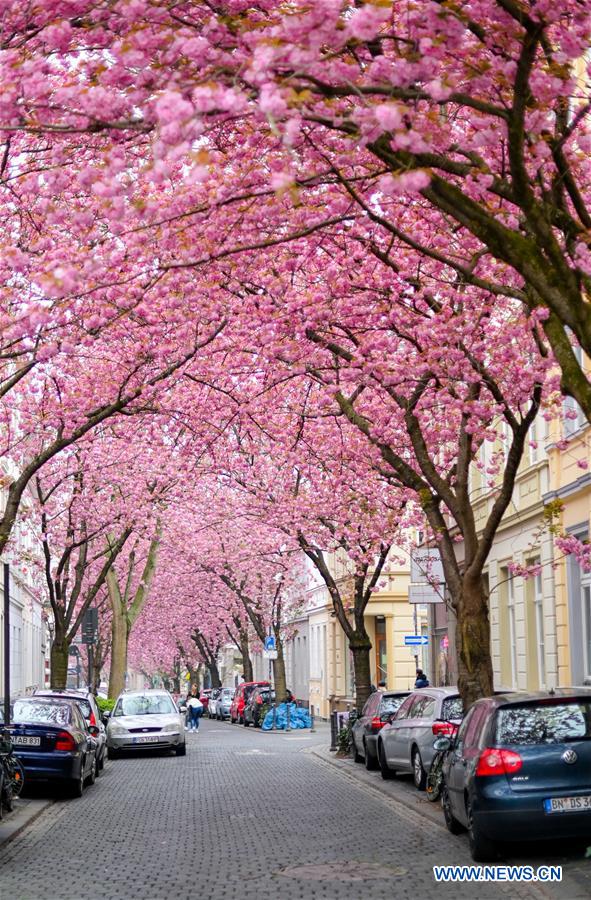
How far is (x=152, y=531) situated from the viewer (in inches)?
1547

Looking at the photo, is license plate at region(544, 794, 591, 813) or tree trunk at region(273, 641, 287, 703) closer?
license plate at region(544, 794, 591, 813)

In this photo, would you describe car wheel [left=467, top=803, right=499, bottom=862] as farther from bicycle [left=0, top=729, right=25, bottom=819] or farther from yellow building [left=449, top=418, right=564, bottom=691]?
yellow building [left=449, top=418, right=564, bottom=691]

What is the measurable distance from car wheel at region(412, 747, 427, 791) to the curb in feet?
17.3

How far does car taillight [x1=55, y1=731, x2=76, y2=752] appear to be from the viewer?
19.4 m

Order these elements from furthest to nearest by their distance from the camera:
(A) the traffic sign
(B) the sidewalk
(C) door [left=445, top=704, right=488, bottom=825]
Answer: (A) the traffic sign → (B) the sidewalk → (C) door [left=445, top=704, right=488, bottom=825]

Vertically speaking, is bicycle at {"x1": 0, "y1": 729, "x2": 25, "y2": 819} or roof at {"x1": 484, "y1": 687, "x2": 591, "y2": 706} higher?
roof at {"x1": 484, "y1": 687, "x2": 591, "y2": 706}

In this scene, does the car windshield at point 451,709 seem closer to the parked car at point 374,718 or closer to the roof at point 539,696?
the parked car at point 374,718

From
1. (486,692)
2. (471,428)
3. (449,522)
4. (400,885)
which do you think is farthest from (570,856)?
(449,522)

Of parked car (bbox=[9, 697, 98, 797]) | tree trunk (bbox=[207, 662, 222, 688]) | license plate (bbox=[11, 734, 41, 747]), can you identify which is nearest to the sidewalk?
parked car (bbox=[9, 697, 98, 797])

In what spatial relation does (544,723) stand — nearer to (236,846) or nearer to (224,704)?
(236,846)

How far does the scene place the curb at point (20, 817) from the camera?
586 inches

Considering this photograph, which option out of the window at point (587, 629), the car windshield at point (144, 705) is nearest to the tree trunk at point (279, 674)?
the car windshield at point (144, 705)

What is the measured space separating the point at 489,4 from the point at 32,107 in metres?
3.27

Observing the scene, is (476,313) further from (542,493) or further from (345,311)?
(542,493)
